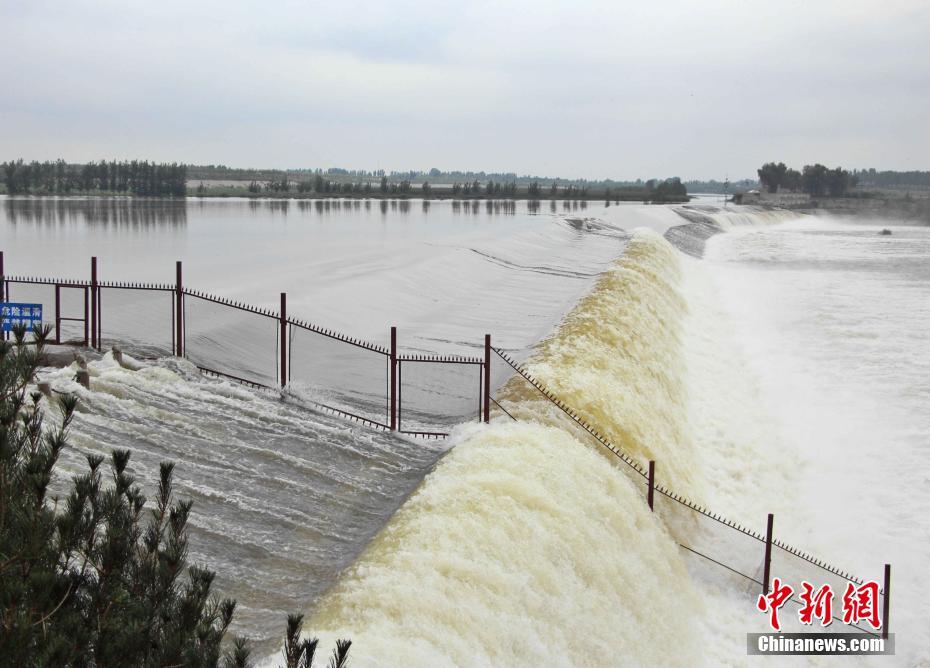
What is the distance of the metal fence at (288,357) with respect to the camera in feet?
41.5

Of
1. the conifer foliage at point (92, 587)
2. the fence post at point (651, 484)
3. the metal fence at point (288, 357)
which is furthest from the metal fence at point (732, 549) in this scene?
the conifer foliage at point (92, 587)

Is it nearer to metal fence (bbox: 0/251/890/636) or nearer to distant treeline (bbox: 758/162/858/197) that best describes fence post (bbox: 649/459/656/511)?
→ metal fence (bbox: 0/251/890/636)

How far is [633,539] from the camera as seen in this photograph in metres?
9.91

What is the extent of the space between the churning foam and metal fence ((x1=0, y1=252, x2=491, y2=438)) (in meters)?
1.25

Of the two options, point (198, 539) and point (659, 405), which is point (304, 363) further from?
point (198, 539)

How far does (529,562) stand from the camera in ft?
27.0

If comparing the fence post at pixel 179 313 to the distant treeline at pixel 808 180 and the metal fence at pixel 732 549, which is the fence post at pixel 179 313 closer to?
the metal fence at pixel 732 549

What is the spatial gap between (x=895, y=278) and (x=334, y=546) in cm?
3734

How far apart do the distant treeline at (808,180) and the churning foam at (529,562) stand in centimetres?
14480

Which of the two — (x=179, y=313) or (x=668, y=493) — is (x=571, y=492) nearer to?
(x=668, y=493)

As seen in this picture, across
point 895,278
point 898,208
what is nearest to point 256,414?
point 895,278

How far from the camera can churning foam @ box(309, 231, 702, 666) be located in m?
7.01

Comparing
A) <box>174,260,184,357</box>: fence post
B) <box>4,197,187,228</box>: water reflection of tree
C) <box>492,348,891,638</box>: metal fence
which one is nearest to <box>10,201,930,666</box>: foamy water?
<box>492,348,891,638</box>: metal fence

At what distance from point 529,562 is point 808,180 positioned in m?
151
